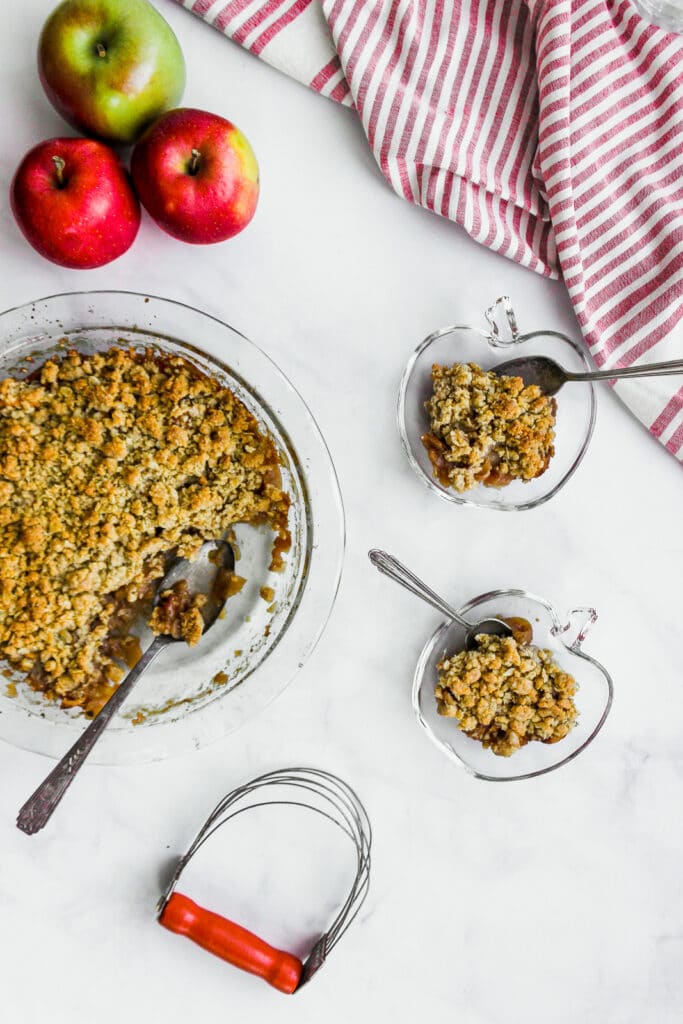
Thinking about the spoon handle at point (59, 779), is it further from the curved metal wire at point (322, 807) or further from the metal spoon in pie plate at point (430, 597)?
the metal spoon in pie plate at point (430, 597)

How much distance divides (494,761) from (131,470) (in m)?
0.70

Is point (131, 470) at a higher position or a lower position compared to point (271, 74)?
lower

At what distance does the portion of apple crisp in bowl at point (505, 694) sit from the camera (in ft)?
3.92

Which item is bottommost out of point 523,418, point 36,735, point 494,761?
point 36,735

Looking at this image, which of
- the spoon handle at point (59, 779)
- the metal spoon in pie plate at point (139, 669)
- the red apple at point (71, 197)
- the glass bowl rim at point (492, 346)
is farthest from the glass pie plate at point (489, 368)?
the spoon handle at point (59, 779)

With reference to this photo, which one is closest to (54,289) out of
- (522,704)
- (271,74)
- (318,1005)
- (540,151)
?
(271,74)

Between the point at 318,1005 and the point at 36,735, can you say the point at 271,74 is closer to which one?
the point at 36,735

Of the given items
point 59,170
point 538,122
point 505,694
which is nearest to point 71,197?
point 59,170

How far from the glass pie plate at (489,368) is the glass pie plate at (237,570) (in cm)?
16

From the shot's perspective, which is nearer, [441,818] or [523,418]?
[523,418]

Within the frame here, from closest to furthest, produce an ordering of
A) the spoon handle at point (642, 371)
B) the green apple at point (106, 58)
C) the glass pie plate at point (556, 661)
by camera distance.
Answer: the green apple at point (106, 58) < the spoon handle at point (642, 371) < the glass pie plate at point (556, 661)

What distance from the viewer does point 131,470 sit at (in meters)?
1.12

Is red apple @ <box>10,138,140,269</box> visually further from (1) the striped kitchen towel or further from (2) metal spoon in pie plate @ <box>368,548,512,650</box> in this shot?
(2) metal spoon in pie plate @ <box>368,548,512,650</box>

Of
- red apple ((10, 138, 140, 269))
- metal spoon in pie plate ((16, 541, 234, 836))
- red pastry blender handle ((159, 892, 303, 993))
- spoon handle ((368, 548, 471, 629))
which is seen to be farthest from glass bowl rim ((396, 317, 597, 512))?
red pastry blender handle ((159, 892, 303, 993))
